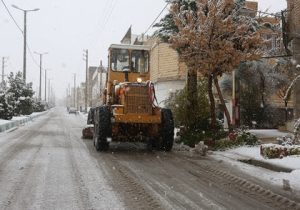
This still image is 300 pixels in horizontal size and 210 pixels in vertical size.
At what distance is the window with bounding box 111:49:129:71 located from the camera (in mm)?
17531

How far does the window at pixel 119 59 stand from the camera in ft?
57.5

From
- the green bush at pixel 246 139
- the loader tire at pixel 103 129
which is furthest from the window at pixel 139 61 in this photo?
the green bush at pixel 246 139

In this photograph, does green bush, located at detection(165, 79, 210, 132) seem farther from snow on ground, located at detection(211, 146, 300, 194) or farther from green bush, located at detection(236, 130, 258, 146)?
snow on ground, located at detection(211, 146, 300, 194)

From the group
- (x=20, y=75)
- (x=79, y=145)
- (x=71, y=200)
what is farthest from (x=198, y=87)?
(x=20, y=75)

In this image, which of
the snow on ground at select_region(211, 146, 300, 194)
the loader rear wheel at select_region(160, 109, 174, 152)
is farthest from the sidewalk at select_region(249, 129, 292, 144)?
the loader rear wheel at select_region(160, 109, 174, 152)

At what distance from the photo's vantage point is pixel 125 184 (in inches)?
368

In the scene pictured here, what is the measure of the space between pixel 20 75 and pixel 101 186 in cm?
4248

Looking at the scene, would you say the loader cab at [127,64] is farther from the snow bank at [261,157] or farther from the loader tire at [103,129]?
the snow bank at [261,157]

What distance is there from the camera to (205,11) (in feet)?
57.7

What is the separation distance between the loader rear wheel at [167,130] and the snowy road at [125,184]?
1.30 metres

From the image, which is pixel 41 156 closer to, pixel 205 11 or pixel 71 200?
Answer: pixel 71 200

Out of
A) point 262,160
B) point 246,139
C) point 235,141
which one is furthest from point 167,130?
point 262,160

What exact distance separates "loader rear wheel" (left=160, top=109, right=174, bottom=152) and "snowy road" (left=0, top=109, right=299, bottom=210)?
1.30 meters

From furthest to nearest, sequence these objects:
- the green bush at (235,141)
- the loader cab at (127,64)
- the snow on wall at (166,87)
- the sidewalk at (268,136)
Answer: the snow on wall at (166,87) < the sidewalk at (268,136) < the loader cab at (127,64) < the green bush at (235,141)
